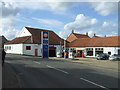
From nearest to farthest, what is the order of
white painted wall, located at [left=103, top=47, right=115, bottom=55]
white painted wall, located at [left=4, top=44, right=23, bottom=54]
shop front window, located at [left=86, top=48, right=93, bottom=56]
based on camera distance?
white painted wall, located at [left=103, top=47, right=115, bottom=55], shop front window, located at [left=86, top=48, right=93, bottom=56], white painted wall, located at [left=4, top=44, right=23, bottom=54]

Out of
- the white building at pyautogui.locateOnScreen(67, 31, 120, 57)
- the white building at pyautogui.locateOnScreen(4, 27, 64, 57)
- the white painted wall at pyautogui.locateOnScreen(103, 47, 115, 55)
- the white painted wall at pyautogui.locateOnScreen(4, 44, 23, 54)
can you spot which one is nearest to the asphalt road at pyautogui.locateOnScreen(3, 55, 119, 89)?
the white painted wall at pyautogui.locateOnScreen(103, 47, 115, 55)

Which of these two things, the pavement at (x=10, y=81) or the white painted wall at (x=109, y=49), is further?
the white painted wall at (x=109, y=49)

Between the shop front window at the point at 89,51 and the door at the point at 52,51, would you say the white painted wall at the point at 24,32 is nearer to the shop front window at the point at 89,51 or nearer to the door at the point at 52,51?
the door at the point at 52,51

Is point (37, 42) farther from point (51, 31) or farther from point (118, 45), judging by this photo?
point (118, 45)

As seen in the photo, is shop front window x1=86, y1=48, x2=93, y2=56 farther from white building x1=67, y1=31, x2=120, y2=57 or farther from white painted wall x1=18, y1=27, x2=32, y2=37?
white painted wall x1=18, y1=27, x2=32, y2=37

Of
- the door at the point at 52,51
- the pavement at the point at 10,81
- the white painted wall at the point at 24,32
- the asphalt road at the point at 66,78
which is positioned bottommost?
the asphalt road at the point at 66,78

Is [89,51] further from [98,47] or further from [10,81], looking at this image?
[10,81]

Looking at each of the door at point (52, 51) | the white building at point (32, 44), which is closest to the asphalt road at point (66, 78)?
the white building at point (32, 44)

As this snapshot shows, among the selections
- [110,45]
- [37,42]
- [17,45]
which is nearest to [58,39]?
[37,42]

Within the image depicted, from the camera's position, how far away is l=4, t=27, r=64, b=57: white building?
54.4 meters

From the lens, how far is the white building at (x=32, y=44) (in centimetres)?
5441

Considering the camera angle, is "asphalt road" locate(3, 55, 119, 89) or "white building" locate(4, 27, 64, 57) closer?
"asphalt road" locate(3, 55, 119, 89)

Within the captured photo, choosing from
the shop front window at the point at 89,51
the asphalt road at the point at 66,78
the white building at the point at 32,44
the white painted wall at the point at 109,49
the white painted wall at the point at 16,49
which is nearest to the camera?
the asphalt road at the point at 66,78

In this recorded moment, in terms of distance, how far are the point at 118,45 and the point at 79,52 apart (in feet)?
44.2
